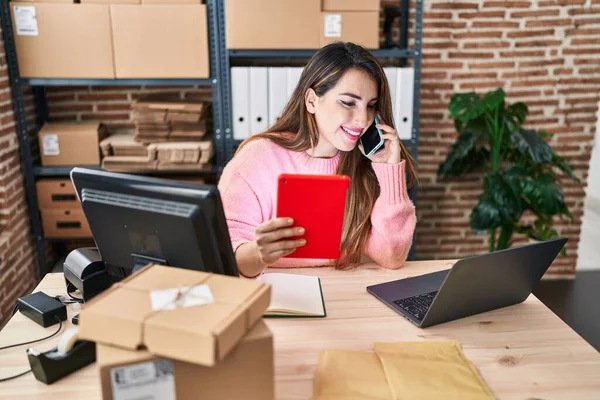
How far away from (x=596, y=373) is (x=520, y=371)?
148 mm

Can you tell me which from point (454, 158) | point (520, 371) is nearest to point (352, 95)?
point (520, 371)

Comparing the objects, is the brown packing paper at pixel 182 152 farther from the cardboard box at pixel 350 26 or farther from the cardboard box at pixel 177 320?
the cardboard box at pixel 177 320

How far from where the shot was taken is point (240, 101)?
2.72 meters

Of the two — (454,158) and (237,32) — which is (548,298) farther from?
(237,32)

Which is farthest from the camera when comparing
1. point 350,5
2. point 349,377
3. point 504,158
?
point 504,158

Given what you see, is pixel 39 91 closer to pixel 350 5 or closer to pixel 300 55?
pixel 300 55

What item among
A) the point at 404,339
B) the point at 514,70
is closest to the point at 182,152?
the point at 404,339

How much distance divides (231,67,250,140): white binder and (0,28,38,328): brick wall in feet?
3.80

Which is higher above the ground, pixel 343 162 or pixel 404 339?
pixel 343 162

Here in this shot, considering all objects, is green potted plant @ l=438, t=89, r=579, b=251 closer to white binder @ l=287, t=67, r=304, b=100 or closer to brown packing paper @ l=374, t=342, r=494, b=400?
white binder @ l=287, t=67, r=304, b=100

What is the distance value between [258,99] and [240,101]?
95mm

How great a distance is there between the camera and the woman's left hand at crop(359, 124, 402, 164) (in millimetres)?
1651

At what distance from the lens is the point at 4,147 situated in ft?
8.80

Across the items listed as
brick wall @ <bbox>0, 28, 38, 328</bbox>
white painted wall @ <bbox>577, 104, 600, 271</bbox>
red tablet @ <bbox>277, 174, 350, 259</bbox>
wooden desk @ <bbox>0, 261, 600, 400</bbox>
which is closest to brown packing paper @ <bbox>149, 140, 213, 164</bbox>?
brick wall @ <bbox>0, 28, 38, 328</bbox>
